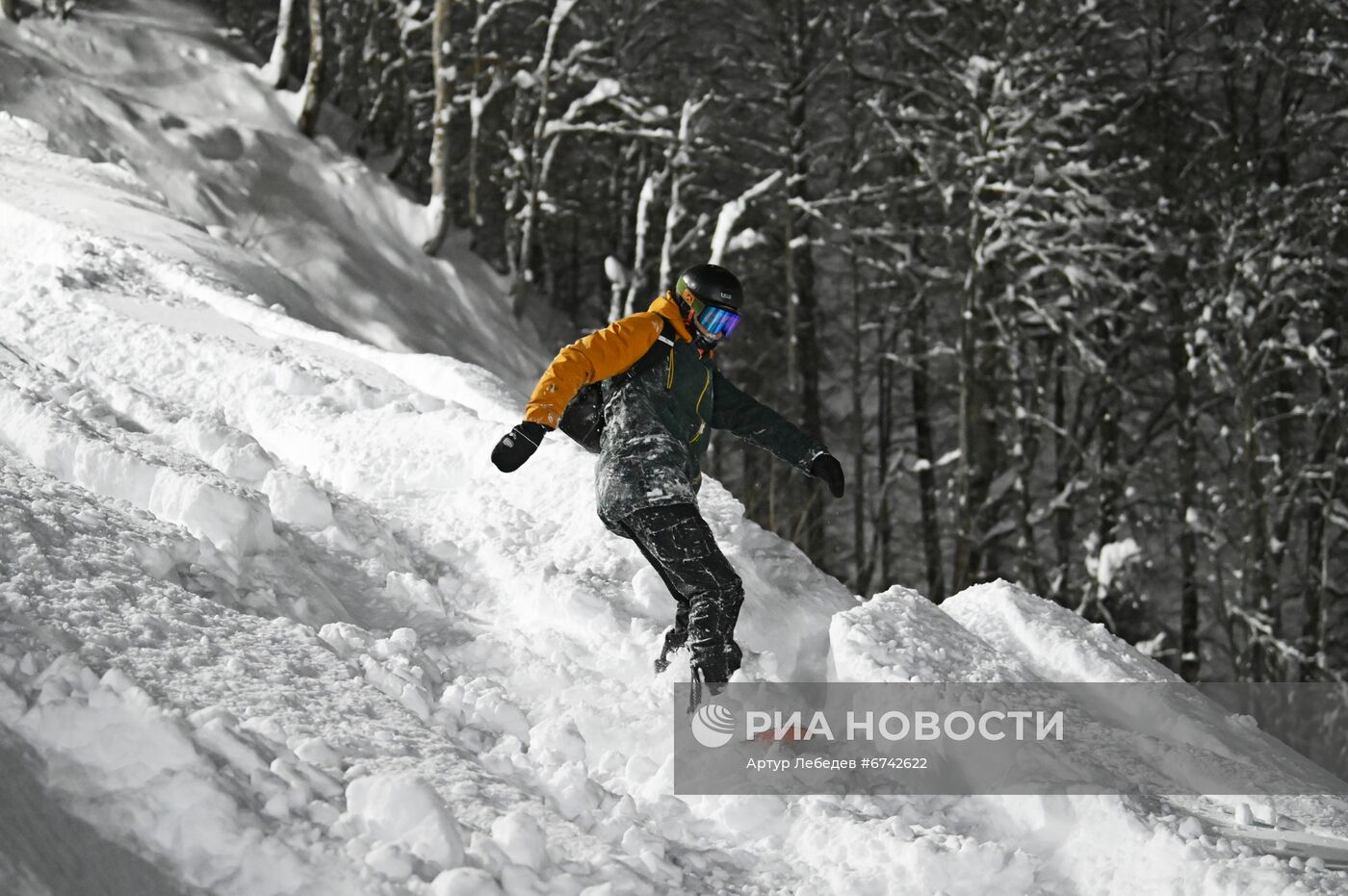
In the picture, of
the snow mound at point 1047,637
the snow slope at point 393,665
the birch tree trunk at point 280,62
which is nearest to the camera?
the snow slope at point 393,665

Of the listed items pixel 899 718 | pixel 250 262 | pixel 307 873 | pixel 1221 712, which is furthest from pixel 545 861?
pixel 250 262

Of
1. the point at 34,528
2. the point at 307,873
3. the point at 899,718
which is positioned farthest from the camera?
the point at 899,718

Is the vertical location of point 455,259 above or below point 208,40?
below

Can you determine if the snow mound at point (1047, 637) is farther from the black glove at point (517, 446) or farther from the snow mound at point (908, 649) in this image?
the black glove at point (517, 446)

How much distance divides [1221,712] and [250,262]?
804cm

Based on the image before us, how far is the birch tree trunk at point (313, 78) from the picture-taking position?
47.8 feet

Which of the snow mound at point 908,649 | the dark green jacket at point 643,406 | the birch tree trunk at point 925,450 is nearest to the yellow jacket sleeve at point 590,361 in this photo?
the dark green jacket at point 643,406

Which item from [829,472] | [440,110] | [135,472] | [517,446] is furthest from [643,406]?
[440,110]

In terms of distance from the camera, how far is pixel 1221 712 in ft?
15.8

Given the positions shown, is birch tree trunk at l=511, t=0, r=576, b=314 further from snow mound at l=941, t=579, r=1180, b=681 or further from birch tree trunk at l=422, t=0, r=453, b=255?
snow mound at l=941, t=579, r=1180, b=681

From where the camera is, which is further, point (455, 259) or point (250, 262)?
point (455, 259)

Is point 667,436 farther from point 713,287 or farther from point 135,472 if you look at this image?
point 135,472

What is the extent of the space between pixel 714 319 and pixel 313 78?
12942 millimetres

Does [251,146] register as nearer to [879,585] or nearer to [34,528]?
[879,585]
